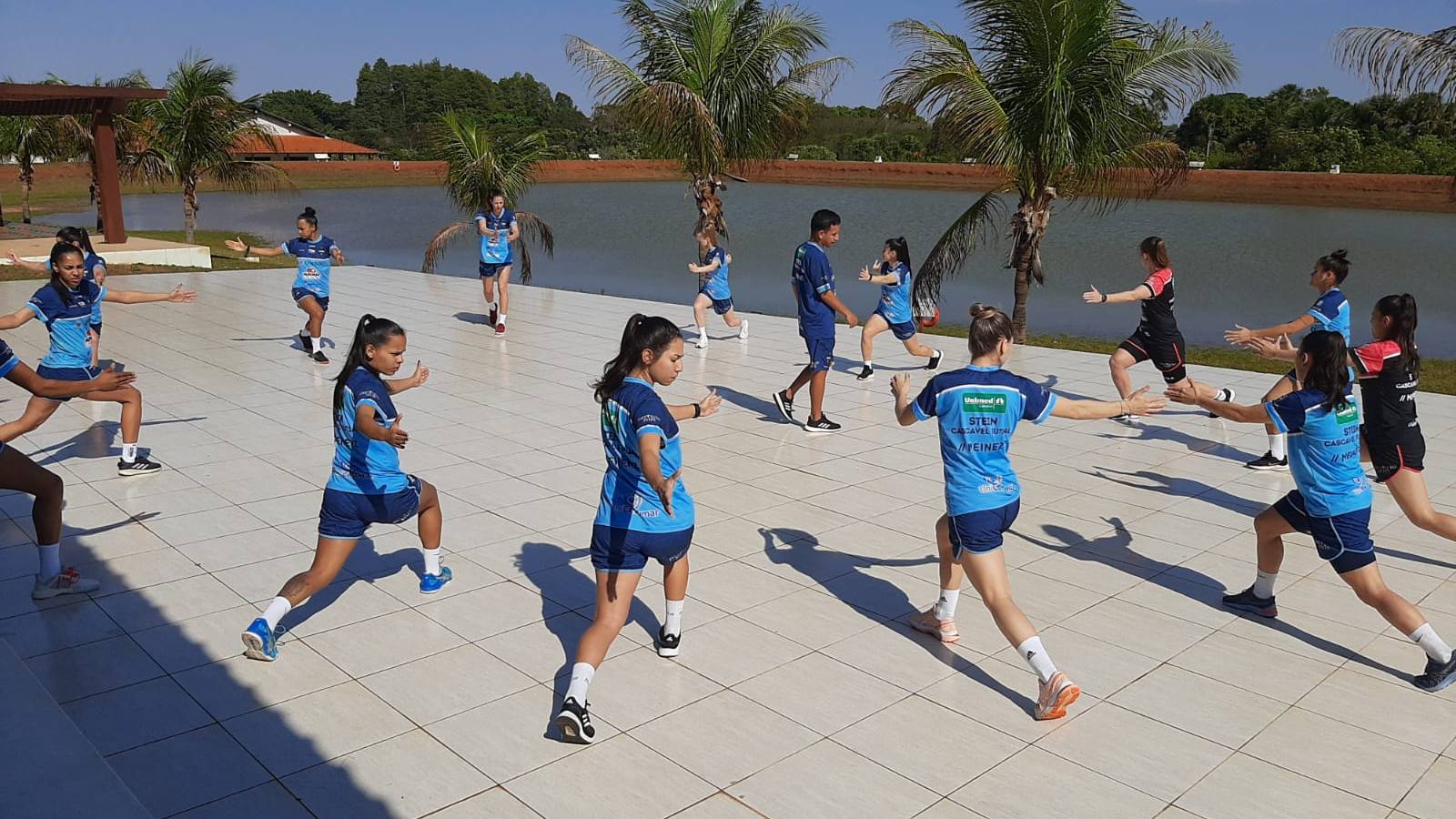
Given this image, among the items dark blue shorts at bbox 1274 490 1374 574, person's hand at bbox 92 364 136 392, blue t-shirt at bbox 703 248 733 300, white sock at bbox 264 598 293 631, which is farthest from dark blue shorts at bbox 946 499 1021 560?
blue t-shirt at bbox 703 248 733 300

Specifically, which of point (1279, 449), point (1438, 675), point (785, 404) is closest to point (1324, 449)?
point (1438, 675)

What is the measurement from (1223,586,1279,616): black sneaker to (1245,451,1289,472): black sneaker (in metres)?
3.10

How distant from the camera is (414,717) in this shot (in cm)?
→ 474

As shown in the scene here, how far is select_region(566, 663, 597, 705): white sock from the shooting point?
4477mm

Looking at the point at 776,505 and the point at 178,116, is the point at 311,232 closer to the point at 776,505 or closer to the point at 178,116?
the point at 776,505

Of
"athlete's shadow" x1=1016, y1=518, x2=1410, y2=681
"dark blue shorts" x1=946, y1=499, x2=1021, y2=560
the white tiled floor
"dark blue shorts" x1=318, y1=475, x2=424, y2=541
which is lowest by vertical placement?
the white tiled floor

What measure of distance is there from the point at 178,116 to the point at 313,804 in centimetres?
2572

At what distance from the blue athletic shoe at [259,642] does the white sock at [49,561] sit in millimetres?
1463

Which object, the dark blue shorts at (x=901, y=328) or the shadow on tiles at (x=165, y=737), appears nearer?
the shadow on tiles at (x=165, y=737)

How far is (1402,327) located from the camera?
19.8 ft

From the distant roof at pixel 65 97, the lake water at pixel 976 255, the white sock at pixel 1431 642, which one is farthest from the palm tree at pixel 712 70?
the white sock at pixel 1431 642

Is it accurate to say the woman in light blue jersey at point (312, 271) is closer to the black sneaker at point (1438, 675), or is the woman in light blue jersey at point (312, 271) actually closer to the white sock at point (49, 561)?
the white sock at point (49, 561)

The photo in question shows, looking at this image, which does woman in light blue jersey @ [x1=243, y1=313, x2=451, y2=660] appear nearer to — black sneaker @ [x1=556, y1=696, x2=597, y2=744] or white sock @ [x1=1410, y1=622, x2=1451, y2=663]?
black sneaker @ [x1=556, y1=696, x2=597, y2=744]

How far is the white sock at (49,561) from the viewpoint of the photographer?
5.78 meters
